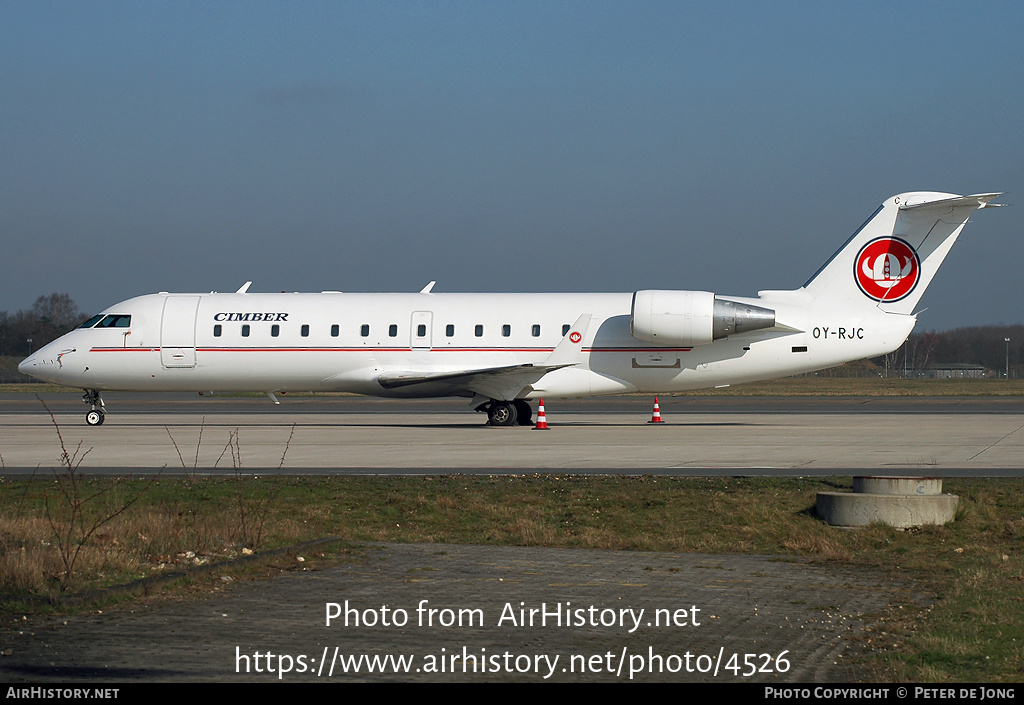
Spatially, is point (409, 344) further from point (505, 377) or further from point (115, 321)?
point (115, 321)

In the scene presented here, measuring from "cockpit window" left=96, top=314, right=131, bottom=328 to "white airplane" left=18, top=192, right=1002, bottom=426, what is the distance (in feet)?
0.14

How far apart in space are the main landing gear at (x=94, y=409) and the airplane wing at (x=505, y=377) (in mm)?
8511

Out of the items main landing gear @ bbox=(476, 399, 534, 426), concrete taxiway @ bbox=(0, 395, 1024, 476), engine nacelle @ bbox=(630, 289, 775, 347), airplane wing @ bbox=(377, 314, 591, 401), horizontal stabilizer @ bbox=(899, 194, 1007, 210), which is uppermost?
horizontal stabilizer @ bbox=(899, 194, 1007, 210)

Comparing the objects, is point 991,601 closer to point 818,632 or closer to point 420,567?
point 818,632

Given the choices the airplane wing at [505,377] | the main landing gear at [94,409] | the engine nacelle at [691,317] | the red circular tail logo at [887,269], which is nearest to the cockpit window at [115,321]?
the main landing gear at [94,409]

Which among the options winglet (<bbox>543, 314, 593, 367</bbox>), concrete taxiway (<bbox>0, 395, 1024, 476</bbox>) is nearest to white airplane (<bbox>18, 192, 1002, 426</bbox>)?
winglet (<bbox>543, 314, 593, 367</bbox>)

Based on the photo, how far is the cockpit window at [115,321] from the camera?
3055 centimetres

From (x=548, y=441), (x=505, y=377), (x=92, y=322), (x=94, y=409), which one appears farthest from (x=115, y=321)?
(x=548, y=441)

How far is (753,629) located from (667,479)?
317 inches

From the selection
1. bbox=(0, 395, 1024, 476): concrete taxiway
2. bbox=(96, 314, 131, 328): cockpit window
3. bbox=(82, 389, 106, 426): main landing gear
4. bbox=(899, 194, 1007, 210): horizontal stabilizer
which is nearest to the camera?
bbox=(0, 395, 1024, 476): concrete taxiway

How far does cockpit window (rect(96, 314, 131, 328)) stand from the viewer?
30547 mm

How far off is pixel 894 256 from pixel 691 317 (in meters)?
5.89

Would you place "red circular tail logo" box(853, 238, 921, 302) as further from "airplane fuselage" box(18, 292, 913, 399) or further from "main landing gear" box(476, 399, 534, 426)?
"main landing gear" box(476, 399, 534, 426)
